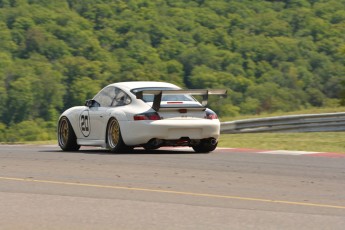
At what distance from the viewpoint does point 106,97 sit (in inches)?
675

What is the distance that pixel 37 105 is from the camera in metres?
80.5

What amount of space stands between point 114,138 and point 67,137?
1448mm

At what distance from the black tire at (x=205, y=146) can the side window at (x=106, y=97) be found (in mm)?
1689

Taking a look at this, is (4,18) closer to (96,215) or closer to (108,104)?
(108,104)

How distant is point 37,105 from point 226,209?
72520 millimetres

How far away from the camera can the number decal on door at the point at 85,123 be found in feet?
56.1

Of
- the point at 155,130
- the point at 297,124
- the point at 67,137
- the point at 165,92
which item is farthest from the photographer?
the point at 297,124

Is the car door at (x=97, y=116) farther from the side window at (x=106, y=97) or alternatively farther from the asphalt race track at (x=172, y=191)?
the asphalt race track at (x=172, y=191)

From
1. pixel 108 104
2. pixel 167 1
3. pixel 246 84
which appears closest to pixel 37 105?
pixel 246 84

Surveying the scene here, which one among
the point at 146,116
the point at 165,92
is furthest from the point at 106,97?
the point at 165,92

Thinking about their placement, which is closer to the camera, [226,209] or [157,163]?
[226,209]

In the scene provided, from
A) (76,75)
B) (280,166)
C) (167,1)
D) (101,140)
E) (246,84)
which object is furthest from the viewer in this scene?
(167,1)

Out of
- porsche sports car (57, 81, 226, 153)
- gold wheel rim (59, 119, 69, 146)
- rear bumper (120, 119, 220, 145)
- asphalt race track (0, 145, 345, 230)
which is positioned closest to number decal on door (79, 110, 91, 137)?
porsche sports car (57, 81, 226, 153)

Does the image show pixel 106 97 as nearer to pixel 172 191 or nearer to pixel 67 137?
pixel 67 137
